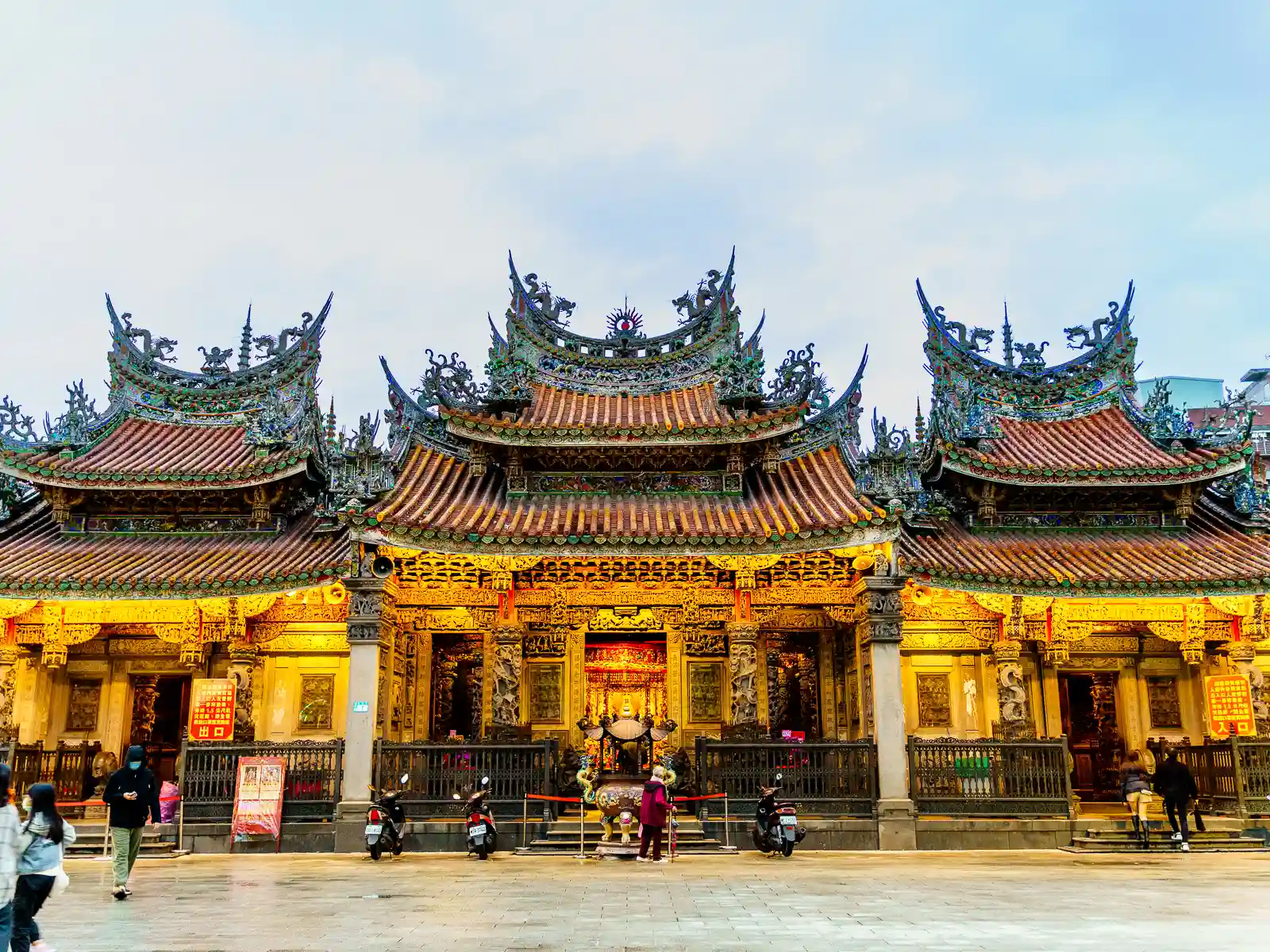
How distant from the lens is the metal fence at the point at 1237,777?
59.8 feet

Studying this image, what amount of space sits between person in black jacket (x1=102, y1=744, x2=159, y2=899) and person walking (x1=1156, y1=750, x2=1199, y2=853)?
49.7 ft

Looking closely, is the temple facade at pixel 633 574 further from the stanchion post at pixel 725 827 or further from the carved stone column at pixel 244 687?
the stanchion post at pixel 725 827

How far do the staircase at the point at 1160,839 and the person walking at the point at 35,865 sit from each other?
14.8 metres

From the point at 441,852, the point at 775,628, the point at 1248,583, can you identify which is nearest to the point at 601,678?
the point at 775,628

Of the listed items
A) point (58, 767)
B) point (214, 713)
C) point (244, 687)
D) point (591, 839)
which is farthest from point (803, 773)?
point (58, 767)

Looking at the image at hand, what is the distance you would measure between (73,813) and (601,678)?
10119 millimetres

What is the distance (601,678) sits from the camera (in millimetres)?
21828

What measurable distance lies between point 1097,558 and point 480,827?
1277 cm

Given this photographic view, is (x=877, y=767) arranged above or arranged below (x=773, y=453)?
below

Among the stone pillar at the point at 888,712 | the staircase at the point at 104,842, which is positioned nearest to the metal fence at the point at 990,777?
the stone pillar at the point at 888,712

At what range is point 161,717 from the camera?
859 inches

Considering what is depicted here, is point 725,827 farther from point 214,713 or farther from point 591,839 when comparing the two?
point 214,713

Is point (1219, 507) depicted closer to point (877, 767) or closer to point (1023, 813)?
point (1023, 813)

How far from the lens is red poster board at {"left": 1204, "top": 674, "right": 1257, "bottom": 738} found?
62.7ft
